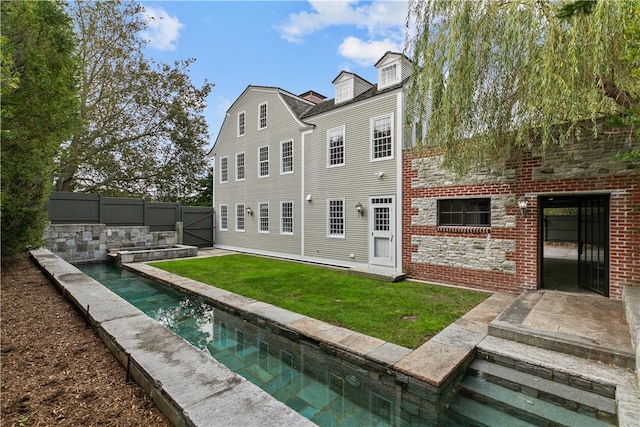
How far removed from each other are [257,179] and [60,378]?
11856 mm

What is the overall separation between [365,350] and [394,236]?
5315mm

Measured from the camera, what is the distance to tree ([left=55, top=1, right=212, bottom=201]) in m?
14.7

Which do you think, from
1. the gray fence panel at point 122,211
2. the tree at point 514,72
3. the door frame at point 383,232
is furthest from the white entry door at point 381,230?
the gray fence panel at point 122,211

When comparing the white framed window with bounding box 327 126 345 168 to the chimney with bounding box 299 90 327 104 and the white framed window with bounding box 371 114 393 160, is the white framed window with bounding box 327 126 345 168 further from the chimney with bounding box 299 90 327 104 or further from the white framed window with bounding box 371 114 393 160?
the chimney with bounding box 299 90 327 104

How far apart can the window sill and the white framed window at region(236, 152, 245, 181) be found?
1033cm

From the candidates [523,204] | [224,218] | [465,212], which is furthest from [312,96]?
[523,204]

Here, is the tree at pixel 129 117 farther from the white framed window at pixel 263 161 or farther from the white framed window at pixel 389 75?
the white framed window at pixel 389 75

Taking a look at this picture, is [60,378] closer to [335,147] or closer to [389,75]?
[335,147]

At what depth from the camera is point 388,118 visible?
366 inches

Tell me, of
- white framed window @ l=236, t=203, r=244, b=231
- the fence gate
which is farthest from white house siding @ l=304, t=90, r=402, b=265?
the fence gate

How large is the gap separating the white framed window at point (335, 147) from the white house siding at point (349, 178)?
0.18 m

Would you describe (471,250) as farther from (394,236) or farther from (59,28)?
(59,28)

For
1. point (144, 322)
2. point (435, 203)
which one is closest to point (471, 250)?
point (435, 203)

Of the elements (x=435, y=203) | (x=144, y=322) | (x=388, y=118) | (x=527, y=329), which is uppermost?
(x=388, y=118)
